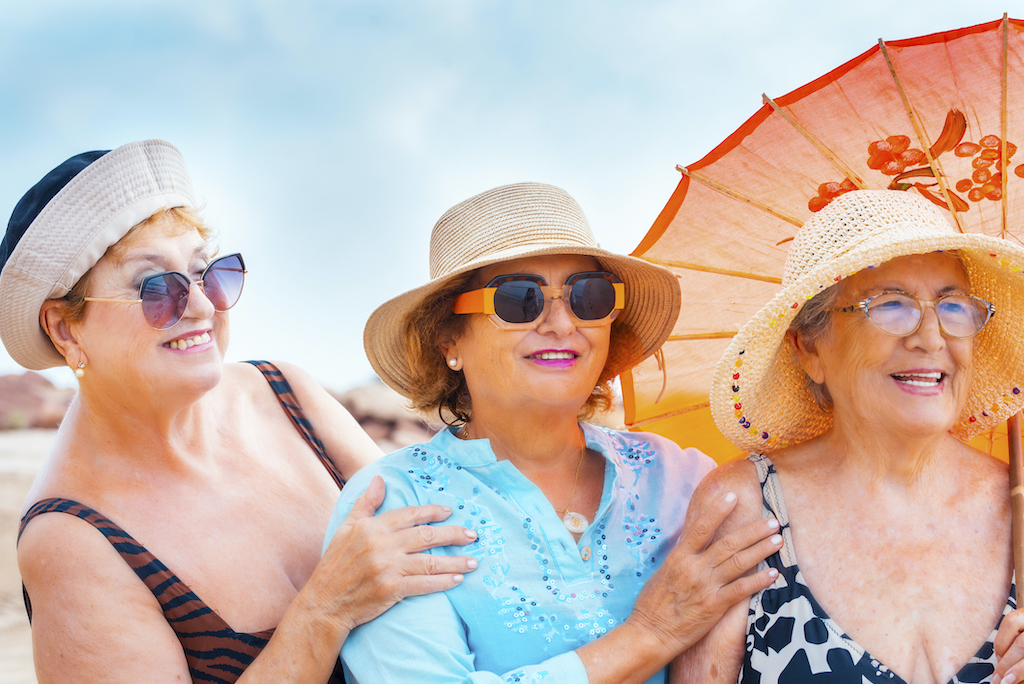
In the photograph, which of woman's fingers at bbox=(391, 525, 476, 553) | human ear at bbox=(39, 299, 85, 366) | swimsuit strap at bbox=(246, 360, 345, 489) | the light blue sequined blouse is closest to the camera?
the light blue sequined blouse

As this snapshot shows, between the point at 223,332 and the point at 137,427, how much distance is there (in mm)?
446

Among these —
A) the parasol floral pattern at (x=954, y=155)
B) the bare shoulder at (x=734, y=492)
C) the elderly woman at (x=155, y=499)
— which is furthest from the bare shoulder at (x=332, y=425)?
the parasol floral pattern at (x=954, y=155)

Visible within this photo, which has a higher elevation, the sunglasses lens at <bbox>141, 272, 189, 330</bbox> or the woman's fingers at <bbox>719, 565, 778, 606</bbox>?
the sunglasses lens at <bbox>141, 272, 189, 330</bbox>

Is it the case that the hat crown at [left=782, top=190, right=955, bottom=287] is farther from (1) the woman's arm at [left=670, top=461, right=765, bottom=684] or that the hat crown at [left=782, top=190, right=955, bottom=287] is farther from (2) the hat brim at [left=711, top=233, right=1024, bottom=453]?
(1) the woman's arm at [left=670, top=461, right=765, bottom=684]

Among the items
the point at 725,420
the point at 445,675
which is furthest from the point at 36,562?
the point at 725,420

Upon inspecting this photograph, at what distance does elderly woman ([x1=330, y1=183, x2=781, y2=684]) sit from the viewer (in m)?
2.38

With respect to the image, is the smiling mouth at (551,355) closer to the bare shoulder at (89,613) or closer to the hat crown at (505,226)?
the hat crown at (505,226)

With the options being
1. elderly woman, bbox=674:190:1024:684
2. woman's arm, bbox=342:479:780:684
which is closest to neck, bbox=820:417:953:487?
elderly woman, bbox=674:190:1024:684

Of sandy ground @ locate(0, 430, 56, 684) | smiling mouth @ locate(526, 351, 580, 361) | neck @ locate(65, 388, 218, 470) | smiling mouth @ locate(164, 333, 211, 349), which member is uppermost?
smiling mouth @ locate(164, 333, 211, 349)

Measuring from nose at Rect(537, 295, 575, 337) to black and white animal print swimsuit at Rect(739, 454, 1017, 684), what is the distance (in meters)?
0.82

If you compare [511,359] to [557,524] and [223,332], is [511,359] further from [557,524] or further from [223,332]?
[223,332]

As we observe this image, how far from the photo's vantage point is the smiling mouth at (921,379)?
2.25m

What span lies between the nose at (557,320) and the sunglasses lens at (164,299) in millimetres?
1207

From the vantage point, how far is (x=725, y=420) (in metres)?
2.62
